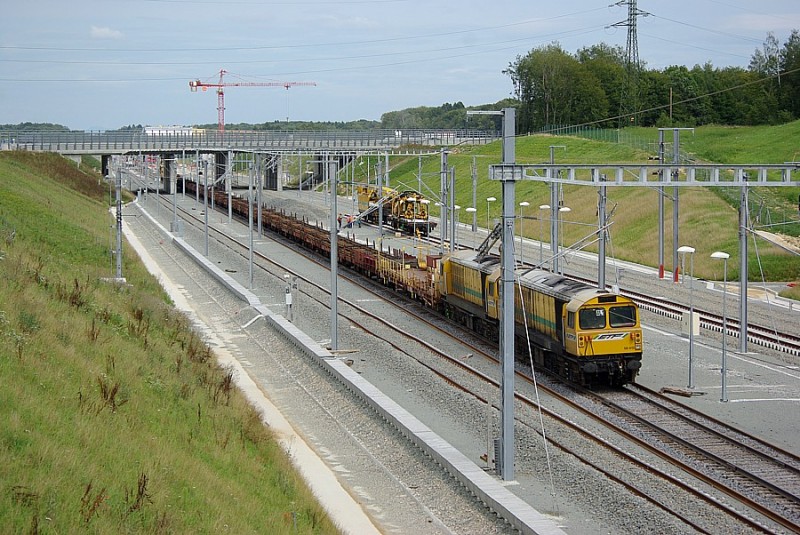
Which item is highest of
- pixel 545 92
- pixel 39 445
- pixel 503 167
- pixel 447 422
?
pixel 545 92

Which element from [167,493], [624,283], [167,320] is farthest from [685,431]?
[624,283]

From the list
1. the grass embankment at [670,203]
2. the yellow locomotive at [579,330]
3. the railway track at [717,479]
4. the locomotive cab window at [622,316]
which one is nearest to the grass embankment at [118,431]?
the railway track at [717,479]

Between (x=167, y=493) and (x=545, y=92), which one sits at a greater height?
(x=545, y=92)

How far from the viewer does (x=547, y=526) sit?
642 inches

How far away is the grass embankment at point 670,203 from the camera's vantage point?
53.3 m

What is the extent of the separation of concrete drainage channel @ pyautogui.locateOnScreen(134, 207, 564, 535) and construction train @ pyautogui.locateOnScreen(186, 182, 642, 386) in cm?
303

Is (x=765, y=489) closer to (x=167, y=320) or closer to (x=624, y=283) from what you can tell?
(x=167, y=320)

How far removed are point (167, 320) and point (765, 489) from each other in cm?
1990

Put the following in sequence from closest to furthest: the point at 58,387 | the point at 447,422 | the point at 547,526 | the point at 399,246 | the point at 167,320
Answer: the point at 547,526 → the point at 58,387 → the point at 447,422 → the point at 167,320 → the point at 399,246

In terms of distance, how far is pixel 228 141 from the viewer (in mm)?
120562

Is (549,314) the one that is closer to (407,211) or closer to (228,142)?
(407,211)

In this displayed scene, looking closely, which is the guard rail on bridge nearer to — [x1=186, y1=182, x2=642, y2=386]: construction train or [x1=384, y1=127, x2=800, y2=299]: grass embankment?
[x1=384, y1=127, x2=800, y2=299]: grass embankment

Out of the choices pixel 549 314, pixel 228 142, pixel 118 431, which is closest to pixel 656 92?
pixel 228 142

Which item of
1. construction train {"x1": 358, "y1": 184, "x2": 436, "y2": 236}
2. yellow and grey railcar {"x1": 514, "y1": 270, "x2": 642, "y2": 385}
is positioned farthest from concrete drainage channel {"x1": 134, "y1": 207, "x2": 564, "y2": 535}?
construction train {"x1": 358, "y1": 184, "x2": 436, "y2": 236}
